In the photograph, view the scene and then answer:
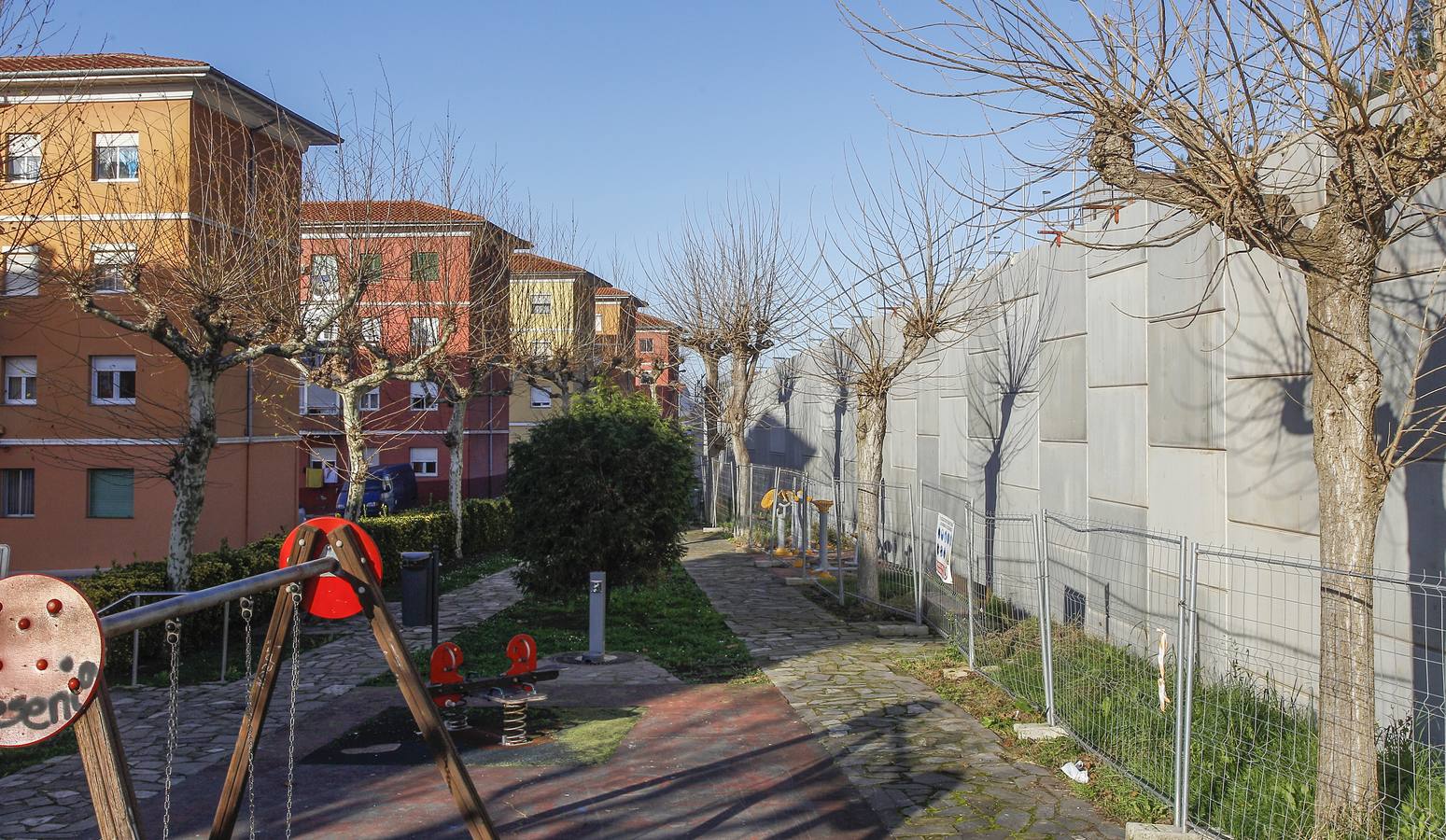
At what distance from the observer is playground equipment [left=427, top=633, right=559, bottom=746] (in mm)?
8156

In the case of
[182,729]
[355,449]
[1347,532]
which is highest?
[355,449]

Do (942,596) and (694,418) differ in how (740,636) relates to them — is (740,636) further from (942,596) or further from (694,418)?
(694,418)

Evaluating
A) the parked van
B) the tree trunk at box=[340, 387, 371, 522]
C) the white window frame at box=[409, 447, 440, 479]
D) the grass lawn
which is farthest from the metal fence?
the white window frame at box=[409, 447, 440, 479]

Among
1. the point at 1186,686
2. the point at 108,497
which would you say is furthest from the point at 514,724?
the point at 108,497

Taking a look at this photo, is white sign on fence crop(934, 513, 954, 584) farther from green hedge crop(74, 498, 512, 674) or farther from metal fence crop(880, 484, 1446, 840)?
green hedge crop(74, 498, 512, 674)

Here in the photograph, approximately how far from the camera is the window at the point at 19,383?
26.1 metres

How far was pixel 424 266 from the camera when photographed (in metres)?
18.9

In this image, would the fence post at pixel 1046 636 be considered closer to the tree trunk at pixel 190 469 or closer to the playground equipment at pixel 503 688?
the playground equipment at pixel 503 688

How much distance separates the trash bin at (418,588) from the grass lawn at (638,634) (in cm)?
43

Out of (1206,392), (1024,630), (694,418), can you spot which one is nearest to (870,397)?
(1024,630)

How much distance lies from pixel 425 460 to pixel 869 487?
32.1 m

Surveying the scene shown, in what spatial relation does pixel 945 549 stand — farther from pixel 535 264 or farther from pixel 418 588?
pixel 535 264

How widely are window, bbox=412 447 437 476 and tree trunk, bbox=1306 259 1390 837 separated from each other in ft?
134

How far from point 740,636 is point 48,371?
19.6 meters
